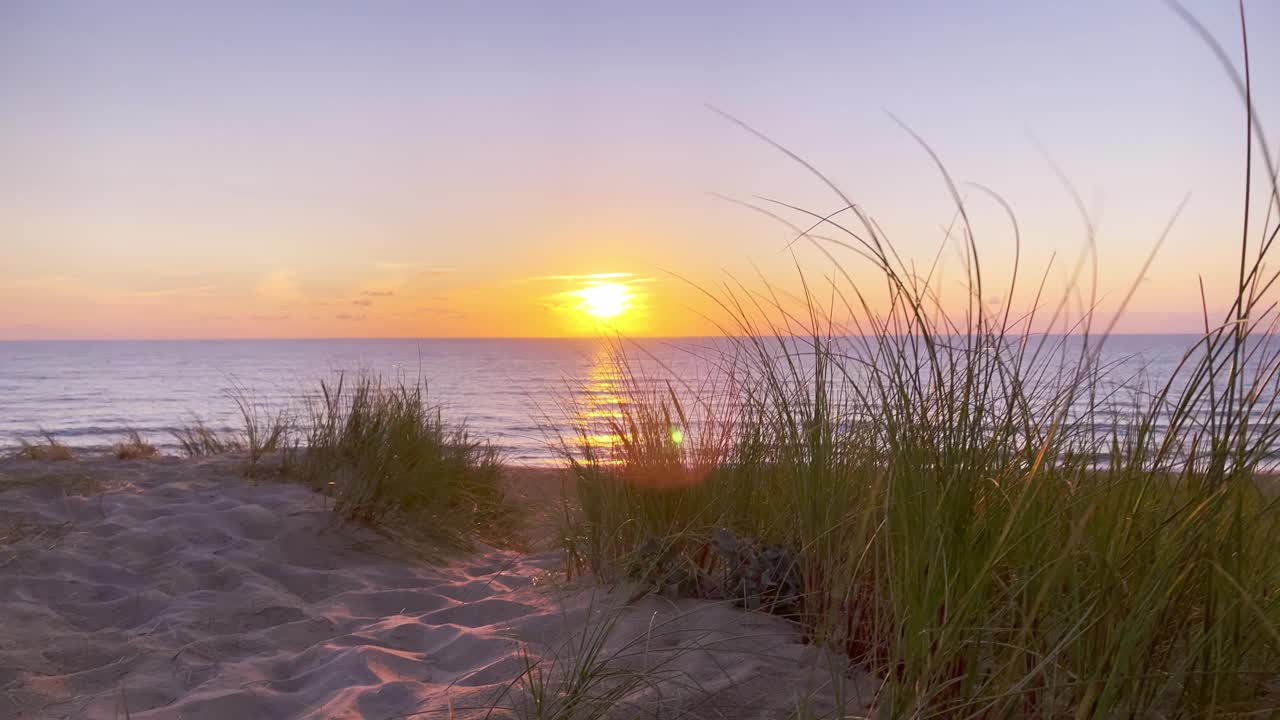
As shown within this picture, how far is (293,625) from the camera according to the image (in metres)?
2.71

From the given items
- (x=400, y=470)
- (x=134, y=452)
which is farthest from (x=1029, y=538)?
(x=134, y=452)

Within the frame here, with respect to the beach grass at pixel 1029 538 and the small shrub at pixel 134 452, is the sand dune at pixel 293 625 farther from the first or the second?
the small shrub at pixel 134 452

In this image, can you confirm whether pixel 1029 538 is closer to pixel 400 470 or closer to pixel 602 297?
pixel 602 297

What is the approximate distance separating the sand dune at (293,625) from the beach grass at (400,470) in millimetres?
220

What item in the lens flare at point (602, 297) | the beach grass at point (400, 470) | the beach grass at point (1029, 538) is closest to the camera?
the beach grass at point (1029, 538)

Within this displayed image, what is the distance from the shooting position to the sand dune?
6.24ft

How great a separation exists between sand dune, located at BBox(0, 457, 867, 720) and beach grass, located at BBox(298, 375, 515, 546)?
0.72 ft

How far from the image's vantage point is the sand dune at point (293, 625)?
1.90 meters

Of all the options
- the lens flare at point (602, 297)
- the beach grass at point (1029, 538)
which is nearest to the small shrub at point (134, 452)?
the lens flare at point (602, 297)

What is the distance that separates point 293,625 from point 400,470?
1631 mm

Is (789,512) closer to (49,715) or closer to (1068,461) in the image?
(1068,461)

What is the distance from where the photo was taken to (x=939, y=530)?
1.40 m

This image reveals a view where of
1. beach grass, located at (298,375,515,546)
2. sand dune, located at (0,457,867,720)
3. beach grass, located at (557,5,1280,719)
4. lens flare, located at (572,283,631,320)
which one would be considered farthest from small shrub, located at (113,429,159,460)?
beach grass, located at (557,5,1280,719)

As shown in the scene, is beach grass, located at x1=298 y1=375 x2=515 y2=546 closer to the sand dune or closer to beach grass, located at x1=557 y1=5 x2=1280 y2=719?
the sand dune
